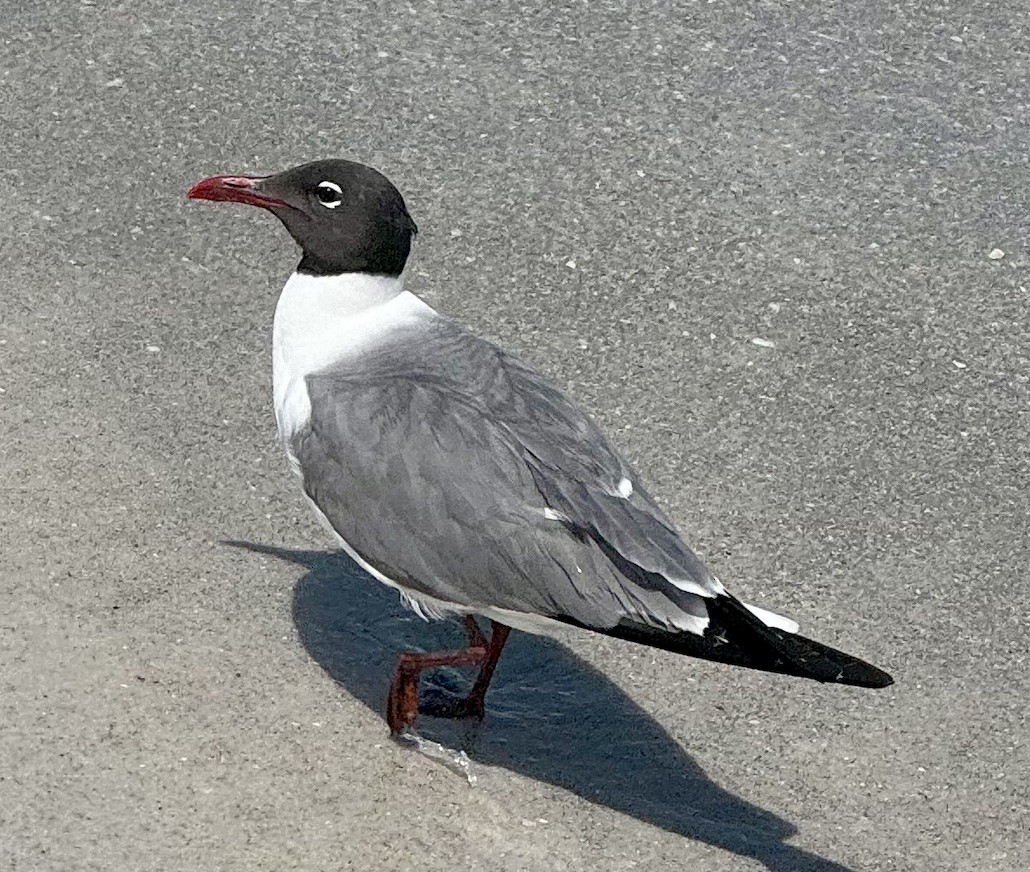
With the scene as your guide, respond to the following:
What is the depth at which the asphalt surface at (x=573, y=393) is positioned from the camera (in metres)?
4.52

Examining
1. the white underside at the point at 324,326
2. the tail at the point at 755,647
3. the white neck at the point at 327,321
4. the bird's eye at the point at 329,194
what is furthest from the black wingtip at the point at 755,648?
the bird's eye at the point at 329,194

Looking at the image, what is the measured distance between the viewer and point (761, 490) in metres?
5.69

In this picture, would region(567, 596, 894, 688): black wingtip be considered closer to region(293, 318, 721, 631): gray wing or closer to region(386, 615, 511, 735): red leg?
region(293, 318, 721, 631): gray wing

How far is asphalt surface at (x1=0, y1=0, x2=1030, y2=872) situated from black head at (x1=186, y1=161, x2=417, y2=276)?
854 millimetres

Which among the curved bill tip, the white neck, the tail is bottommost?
the tail

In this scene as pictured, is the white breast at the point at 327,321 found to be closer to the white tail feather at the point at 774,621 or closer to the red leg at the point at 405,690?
the red leg at the point at 405,690

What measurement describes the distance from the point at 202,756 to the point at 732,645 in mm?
1296

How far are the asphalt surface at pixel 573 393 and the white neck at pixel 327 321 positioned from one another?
624 millimetres

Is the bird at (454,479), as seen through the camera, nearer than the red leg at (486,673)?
Answer: Yes

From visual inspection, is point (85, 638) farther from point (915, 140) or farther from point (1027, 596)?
point (915, 140)

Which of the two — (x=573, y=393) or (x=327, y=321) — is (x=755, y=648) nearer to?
(x=327, y=321)

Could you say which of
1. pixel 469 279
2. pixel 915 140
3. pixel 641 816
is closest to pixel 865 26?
pixel 915 140

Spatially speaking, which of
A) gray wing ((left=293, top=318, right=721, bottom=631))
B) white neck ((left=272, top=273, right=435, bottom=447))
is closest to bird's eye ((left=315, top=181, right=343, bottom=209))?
white neck ((left=272, top=273, right=435, bottom=447))

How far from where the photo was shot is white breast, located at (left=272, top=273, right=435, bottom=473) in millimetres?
4891
